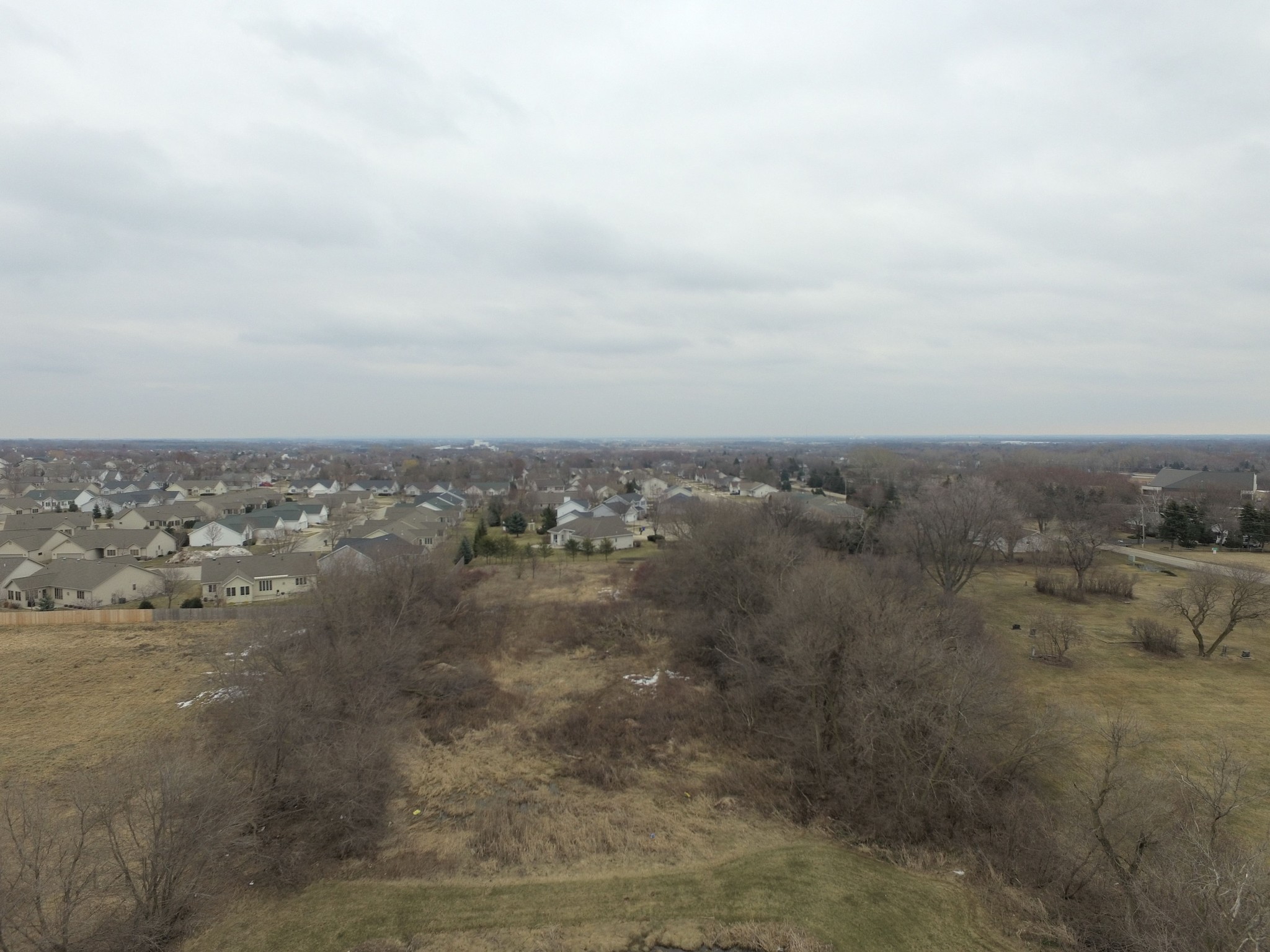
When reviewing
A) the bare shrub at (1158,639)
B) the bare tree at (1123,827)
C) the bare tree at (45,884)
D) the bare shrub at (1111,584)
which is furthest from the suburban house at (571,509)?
the bare tree at (1123,827)

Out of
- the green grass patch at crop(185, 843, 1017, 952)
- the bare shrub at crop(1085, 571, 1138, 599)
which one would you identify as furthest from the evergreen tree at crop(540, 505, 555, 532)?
the green grass patch at crop(185, 843, 1017, 952)

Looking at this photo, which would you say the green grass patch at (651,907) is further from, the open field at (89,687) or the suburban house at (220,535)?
the suburban house at (220,535)

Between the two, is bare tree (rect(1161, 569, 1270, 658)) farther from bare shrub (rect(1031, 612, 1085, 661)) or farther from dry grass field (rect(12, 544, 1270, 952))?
bare shrub (rect(1031, 612, 1085, 661))

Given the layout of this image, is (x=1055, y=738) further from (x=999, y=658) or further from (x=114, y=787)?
(x=114, y=787)

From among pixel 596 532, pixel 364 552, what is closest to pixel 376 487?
pixel 596 532

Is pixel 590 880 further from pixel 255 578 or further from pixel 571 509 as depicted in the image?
pixel 571 509

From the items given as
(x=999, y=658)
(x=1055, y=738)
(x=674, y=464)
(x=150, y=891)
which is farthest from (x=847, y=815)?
(x=674, y=464)
